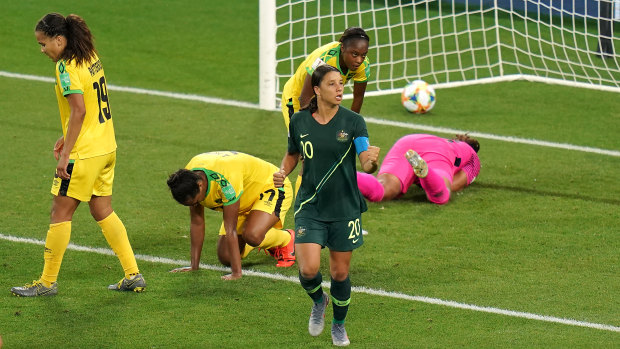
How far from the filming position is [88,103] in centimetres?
691

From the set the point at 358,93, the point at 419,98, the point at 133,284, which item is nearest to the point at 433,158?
the point at 358,93

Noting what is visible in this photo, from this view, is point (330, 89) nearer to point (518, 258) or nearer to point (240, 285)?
point (240, 285)

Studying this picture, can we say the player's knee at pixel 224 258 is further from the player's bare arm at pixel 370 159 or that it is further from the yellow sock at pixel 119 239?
the player's bare arm at pixel 370 159

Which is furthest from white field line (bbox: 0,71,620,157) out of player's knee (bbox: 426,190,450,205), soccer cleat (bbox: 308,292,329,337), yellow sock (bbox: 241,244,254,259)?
soccer cleat (bbox: 308,292,329,337)

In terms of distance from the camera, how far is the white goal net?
13.7 meters

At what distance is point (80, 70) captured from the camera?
22.3ft

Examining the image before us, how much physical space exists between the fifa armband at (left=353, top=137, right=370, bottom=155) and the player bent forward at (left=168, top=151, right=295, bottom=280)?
1546 millimetres

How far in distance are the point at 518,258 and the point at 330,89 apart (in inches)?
106

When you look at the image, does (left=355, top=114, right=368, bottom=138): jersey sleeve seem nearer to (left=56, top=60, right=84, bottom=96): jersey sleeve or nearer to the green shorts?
the green shorts

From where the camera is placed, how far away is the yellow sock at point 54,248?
705 centimetres

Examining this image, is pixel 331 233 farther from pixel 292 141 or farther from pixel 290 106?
pixel 290 106

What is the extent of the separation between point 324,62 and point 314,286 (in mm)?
2206

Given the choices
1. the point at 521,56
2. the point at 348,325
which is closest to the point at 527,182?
the point at 348,325

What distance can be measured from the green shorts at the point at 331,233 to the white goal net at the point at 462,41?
6615mm
